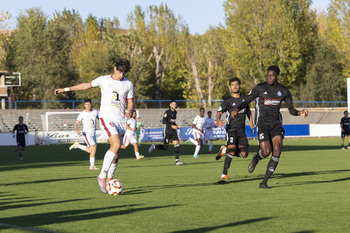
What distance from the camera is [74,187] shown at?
38.0ft

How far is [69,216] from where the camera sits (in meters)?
7.61

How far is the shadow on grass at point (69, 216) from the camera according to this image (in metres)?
7.19

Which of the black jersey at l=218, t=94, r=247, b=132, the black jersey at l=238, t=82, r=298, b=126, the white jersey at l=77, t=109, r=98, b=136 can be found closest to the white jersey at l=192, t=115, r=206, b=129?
the white jersey at l=77, t=109, r=98, b=136

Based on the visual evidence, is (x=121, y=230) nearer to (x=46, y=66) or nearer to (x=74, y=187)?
(x=74, y=187)

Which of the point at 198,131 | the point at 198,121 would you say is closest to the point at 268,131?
the point at 198,131

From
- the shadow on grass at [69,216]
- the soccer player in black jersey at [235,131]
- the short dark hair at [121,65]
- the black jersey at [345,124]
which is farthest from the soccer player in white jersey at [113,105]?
the black jersey at [345,124]

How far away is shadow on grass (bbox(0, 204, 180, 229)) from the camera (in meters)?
7.19

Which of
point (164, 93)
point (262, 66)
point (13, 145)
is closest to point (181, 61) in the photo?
point (164, 93)

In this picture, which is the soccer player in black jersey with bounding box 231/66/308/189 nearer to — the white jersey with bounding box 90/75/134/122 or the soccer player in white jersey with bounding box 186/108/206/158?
the white jersey with bounding box 90/75/134/122

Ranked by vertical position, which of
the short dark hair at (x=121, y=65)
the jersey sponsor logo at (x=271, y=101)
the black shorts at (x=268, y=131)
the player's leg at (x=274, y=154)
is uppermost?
the short dark hair at (x=121, y=65)

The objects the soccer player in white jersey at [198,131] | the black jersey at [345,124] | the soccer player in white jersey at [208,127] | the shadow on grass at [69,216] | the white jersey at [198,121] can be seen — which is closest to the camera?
the shadow on grass at [69,216]

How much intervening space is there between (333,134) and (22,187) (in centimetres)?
4030

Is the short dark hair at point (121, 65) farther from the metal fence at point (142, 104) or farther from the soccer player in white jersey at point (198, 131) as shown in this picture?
the metal fence at point (142, 104)

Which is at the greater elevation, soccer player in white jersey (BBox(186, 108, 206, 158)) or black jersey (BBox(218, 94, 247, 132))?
black jersey (BBox(218, 94, 247, 132))
